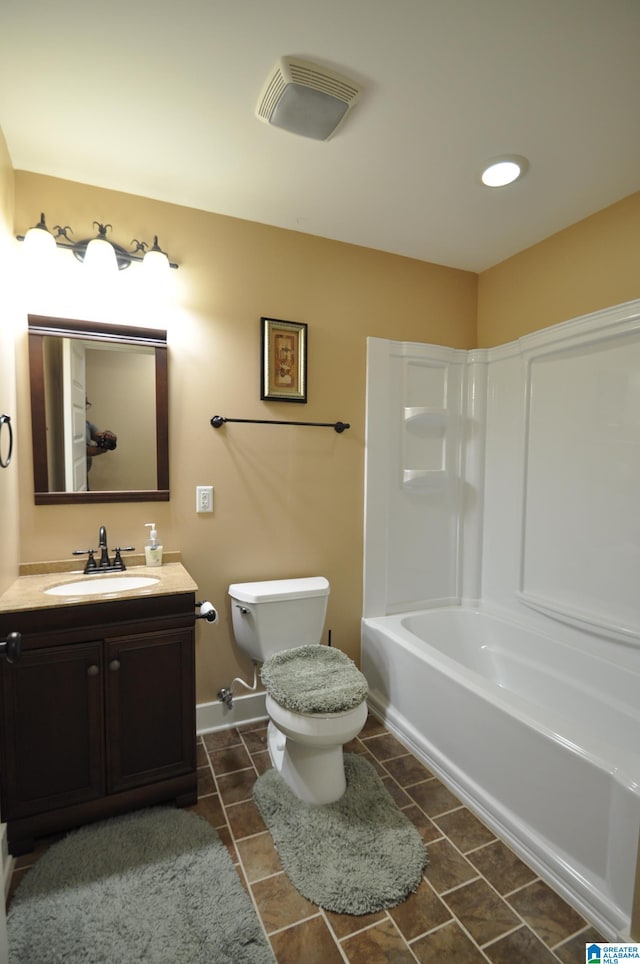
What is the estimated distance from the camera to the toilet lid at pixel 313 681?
1.61 metres

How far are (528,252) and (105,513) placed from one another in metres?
2.51

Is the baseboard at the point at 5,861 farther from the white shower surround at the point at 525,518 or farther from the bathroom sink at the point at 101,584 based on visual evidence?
the white shower surround at the point at 525,518

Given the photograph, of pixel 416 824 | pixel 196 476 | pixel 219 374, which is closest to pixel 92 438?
pixel 196 476

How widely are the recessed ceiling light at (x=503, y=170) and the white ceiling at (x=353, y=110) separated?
3 centimetres

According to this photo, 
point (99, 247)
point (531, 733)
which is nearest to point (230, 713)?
point (531, 733)

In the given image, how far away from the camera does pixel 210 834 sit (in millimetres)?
1568

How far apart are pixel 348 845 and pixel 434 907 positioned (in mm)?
311

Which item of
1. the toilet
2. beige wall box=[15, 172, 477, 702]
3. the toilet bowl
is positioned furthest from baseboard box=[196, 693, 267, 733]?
the toilet bowl

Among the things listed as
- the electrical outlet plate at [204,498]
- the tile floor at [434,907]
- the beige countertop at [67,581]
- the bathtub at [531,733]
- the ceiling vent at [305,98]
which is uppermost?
the ceiling vent at [305,98]

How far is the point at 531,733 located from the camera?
150 cm

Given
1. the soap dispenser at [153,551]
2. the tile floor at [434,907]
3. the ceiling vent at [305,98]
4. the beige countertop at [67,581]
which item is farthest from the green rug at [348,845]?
the ceiling vent at [305,98]

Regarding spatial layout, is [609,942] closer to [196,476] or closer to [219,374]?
[196,476]

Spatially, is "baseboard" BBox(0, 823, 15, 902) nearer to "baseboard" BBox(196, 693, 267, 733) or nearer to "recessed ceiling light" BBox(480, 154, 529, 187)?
"baseboard" BBox(196, 693, 267, 733)

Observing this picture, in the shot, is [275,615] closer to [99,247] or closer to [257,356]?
[257,356]
